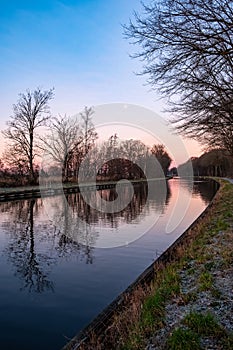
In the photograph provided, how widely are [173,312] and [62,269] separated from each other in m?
4.38

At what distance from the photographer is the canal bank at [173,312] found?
361cm

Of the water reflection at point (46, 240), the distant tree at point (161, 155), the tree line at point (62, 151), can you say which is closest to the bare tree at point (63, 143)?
the tree line at point (62, 151)

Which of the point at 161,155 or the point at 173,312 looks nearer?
the point at 173,312

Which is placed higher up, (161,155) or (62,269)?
(161,155)

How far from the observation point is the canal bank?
11.9 feet

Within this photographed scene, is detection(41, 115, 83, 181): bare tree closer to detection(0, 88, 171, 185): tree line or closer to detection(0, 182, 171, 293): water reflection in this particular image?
detection(0, 88, 171, 185): tree line

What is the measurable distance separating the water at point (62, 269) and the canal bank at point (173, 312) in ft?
2.56

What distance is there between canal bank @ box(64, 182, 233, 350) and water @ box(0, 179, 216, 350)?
78cm

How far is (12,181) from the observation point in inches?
1430

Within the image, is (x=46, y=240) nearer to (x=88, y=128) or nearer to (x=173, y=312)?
(x=173, y=312)

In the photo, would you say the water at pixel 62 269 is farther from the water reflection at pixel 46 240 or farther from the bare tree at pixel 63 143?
the bare tree at pixel 63 143

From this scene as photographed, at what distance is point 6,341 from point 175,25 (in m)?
6.76

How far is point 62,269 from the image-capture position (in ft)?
26.8

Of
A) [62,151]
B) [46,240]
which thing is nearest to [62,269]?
[46,240]
